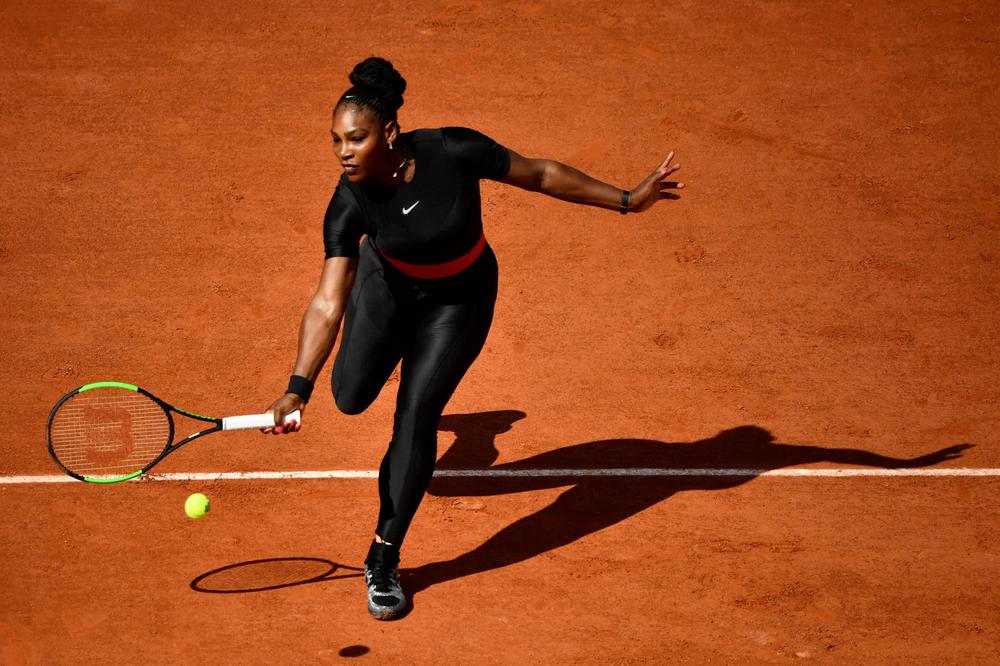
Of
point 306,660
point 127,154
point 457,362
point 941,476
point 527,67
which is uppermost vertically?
point 527,67

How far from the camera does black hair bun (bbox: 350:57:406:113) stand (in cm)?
587

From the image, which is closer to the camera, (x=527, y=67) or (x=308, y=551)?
(x=308, y=551)

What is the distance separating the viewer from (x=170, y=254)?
9.66 meters

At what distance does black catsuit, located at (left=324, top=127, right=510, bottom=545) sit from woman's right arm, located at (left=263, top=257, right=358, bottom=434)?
9 cm

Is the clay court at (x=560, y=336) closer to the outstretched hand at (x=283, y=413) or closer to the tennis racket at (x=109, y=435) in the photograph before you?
the tennis racket at (x=109, y=435)

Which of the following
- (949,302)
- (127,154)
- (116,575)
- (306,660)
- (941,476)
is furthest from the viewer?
(127,154)

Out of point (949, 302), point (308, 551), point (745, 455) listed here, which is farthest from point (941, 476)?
point (308, 551)

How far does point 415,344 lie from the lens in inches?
258

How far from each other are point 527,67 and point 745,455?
5110 mm

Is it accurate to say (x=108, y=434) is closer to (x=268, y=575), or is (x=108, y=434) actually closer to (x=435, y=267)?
(x=268, y=575)

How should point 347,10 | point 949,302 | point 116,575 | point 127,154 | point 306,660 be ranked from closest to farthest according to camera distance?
point 306,660 < point 116,575 < point 949,302 < point 127,154 < point 347,10

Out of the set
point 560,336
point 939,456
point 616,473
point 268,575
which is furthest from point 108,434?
point 939,456

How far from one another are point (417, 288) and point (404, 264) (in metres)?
0.20

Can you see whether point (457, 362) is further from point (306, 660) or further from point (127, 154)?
point (127, 154)
